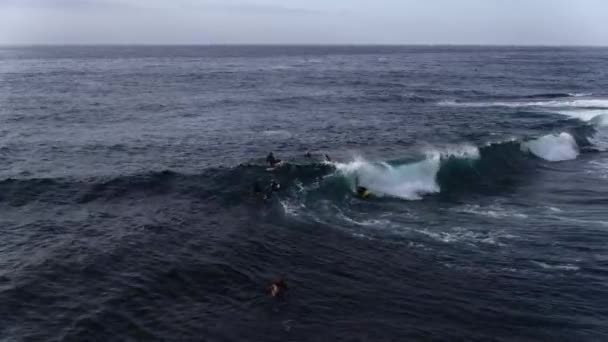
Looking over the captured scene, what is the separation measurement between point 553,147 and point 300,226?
3229 centimetres

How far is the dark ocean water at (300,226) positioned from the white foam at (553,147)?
26 cm

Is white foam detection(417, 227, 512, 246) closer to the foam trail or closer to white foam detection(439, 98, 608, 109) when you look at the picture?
the foam trail

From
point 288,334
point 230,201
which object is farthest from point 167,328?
point 230,201

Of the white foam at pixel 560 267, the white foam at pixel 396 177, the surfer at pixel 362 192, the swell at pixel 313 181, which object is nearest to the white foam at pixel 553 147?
the swell at pixel 313 181

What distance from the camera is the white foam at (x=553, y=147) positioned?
5050 cm

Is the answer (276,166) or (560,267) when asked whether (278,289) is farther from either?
(276,166)

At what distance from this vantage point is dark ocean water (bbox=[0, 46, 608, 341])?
71.0 feet

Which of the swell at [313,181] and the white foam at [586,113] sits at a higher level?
the white foam at [586,113]

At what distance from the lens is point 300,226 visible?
31672 millimetres

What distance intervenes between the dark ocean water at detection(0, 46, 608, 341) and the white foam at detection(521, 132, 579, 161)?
0.84ft

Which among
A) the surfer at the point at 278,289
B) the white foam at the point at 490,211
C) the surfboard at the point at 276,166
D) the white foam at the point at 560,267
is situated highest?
the surfboard at the point at 276,166

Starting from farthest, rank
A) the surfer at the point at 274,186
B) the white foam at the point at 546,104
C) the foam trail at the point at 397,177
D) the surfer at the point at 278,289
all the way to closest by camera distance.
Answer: the white foam at the point at 546,104, the foam trail at the point at 397,177, the surfer at the point at 274,186, the surfer at the point at 278,289

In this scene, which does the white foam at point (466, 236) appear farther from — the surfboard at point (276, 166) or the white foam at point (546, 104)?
the white foam at point (546, 104)

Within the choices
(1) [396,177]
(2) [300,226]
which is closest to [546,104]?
(1) [396,177]
